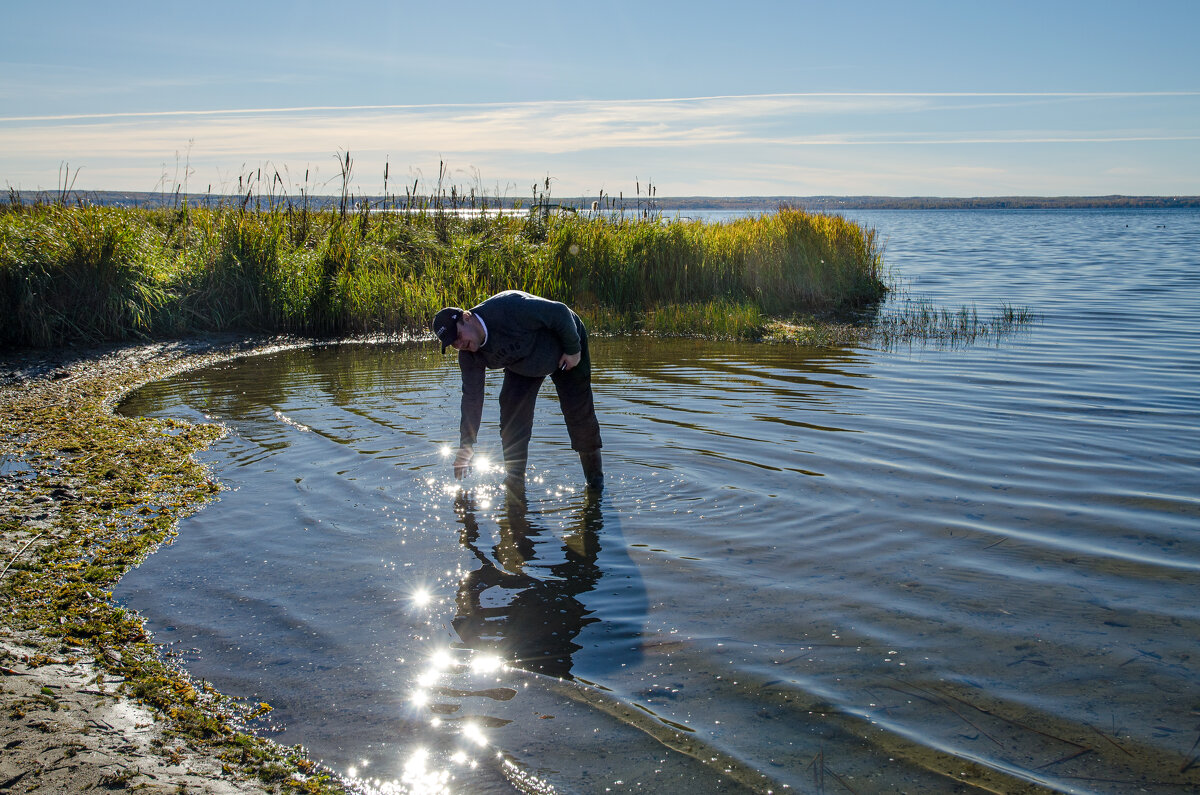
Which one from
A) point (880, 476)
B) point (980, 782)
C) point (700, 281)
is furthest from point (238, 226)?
point (980, 782)

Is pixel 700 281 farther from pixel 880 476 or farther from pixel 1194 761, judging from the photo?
pixel 1194 761

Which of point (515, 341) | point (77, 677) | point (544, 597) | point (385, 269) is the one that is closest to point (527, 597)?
point (544, 597)

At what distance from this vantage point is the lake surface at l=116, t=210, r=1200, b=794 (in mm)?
3299

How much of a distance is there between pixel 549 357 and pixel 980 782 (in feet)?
11.6

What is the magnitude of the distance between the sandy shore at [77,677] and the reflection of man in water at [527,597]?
1.24 metres

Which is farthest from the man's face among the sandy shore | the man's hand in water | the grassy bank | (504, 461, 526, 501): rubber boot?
the grassy bank

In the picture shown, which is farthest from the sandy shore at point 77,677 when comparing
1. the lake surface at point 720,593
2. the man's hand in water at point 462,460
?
the man's hand in water at point 462,460

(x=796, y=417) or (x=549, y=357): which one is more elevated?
(x=549, y=357)

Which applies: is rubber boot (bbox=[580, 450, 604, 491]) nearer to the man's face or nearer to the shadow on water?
the shadow on water

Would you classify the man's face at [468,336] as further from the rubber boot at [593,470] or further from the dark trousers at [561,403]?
the rubber boot at [593,470]

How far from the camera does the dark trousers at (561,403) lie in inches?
241

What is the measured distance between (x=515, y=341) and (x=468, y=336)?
448mm

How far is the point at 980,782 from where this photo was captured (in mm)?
3076

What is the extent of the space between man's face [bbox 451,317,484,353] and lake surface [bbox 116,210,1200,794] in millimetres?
1262
